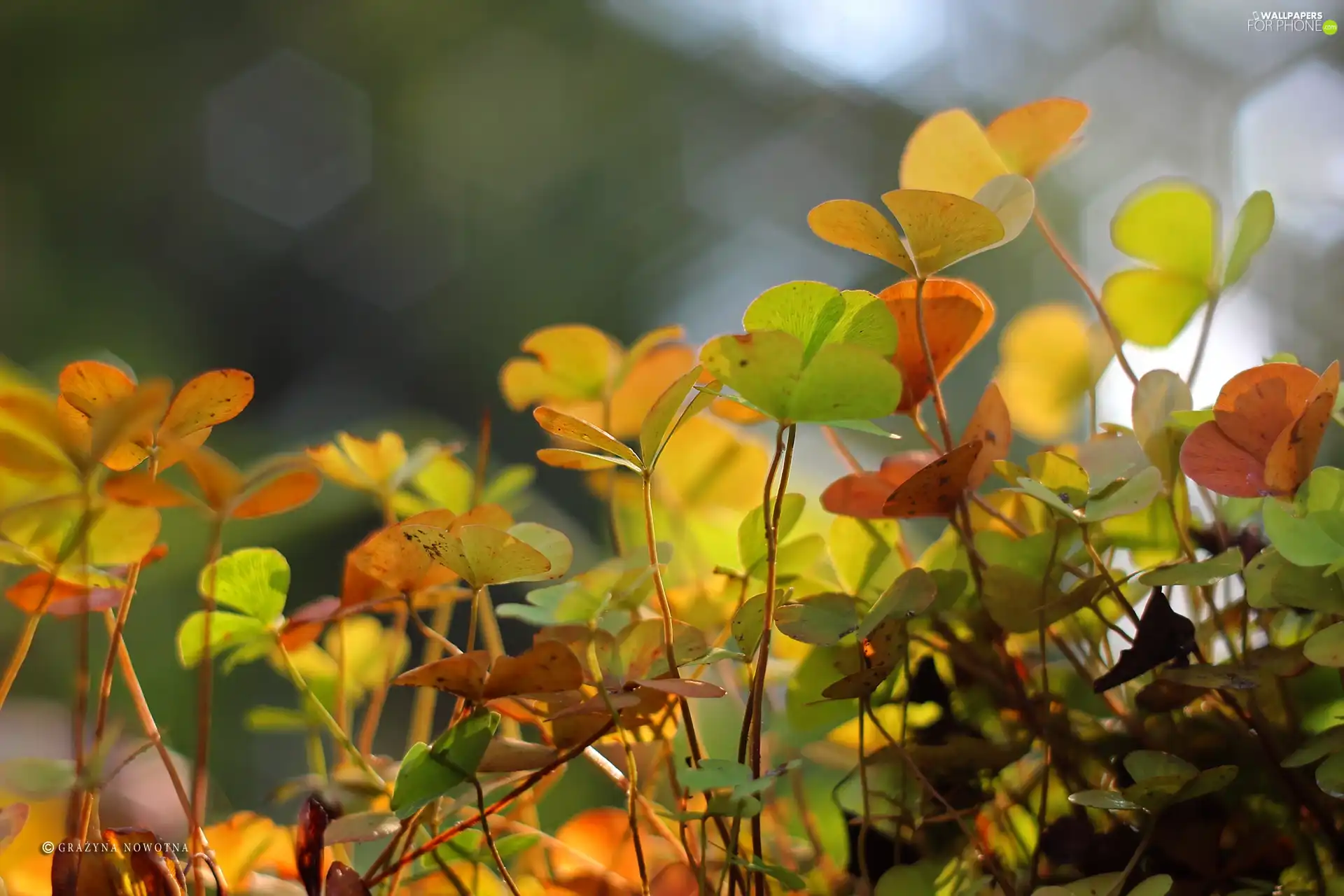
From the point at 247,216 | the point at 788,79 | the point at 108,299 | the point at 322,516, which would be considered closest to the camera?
the point at 322,516

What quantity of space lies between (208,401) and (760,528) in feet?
0.42

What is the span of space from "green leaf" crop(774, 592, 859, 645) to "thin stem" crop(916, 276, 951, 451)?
0.17ft

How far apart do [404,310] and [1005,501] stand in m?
2.84

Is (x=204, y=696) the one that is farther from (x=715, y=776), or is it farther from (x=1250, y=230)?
(x=1250, y=230)

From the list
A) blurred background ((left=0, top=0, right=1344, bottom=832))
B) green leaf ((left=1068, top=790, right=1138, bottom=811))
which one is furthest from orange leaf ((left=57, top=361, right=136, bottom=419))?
blurred background ((left=0, top=0, right=1344, bottom=832))

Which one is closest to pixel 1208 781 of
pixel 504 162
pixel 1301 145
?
pixel 1301 145

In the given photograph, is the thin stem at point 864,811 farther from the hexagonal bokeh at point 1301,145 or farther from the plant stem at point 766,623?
the hexagonal bokeh at point 1301,145

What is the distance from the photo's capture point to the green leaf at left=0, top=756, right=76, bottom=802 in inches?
6.9

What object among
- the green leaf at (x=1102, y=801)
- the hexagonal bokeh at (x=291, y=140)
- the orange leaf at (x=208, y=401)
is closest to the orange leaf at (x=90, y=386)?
the orange leaf at (x=208, y=401)

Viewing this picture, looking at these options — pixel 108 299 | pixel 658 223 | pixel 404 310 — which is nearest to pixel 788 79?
pixel 658 223

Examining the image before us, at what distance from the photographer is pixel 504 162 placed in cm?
292

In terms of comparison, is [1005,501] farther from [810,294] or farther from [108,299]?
[108,299]

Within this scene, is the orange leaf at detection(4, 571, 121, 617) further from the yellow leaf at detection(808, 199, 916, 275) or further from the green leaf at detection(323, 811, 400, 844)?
the yellow leaf at detection(808, 199, 916, 275)

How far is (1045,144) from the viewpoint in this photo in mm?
240
